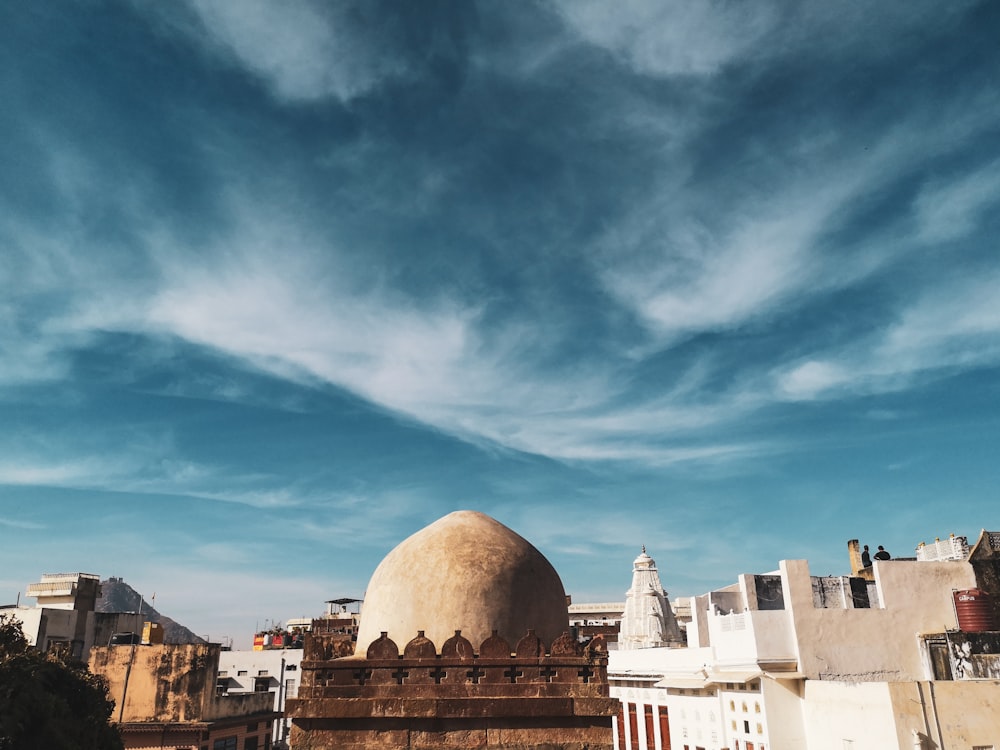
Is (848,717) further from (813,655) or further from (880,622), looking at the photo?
(880,622)

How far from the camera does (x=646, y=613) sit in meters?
46.1

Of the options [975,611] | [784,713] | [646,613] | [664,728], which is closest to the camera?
[784,713]

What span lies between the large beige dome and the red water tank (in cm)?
2139

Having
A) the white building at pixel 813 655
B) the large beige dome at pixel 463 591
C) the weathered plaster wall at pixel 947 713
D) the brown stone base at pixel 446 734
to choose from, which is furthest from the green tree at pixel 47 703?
the weathered plaster wall at pixel 947 713

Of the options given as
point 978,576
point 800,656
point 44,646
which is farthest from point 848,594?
point 44,646

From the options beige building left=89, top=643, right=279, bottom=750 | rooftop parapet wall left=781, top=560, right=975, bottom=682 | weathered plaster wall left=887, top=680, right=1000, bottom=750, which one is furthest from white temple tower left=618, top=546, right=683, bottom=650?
weathered plaster wall left=887, top=680, right=1000, bottom=750

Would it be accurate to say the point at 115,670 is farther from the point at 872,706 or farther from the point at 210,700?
the point at 872,706

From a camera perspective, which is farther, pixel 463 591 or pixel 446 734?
pixel 463 591

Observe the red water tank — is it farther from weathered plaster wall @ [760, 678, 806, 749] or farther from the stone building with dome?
the stone building with dome

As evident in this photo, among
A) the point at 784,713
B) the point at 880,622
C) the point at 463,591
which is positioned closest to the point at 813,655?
the point at 784,713

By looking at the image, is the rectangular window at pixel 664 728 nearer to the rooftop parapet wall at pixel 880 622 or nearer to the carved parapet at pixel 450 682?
the rooftop parapet wall at pixel 880 622

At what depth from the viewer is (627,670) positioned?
32156 mm

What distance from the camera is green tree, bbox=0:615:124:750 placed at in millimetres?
17375

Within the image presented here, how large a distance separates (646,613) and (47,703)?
3579cm
